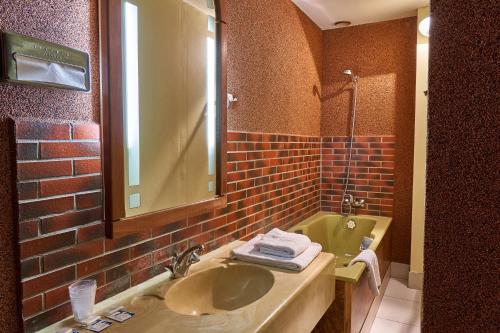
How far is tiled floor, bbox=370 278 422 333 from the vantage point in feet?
8.66

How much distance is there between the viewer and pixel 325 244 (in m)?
3.33

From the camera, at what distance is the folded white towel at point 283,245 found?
171cm

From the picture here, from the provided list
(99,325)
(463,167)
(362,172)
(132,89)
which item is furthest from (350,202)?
(463,167)

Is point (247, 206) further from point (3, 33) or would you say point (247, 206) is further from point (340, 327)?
point (3, 33)

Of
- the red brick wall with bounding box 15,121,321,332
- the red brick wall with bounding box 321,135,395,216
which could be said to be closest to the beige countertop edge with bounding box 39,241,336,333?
the red brick wall with bounding box 15,121,321,332

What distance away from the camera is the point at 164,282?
4.85 feet

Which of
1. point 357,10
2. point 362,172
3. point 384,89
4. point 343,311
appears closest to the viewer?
point 343,311

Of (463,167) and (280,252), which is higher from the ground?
(463,167)

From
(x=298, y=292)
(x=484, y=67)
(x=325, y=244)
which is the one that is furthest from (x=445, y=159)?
(x=325, y=244)

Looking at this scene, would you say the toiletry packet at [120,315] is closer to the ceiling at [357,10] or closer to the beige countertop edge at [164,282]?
the beige countertop edge at [164,282]

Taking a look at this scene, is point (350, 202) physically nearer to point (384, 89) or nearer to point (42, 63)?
point (384, 89)

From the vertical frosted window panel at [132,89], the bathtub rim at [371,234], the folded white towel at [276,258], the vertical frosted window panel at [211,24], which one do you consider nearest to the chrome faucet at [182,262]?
the folded white towel at [276,258]

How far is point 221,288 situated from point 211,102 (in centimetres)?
91

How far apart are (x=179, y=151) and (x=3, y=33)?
843 millimetres
